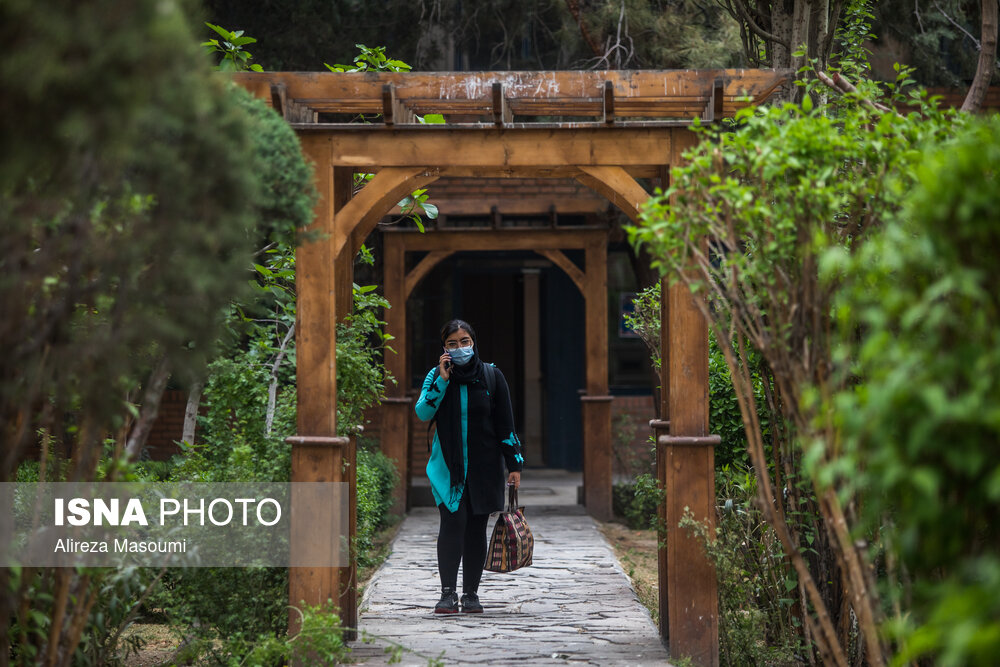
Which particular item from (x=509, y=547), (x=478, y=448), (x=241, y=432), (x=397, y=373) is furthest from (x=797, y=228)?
(x=397, y=373)

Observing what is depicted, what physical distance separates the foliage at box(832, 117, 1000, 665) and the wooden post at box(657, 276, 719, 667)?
8.04ft

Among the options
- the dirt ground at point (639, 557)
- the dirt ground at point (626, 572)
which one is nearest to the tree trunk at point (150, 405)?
the dirt ground at point (626, 572)

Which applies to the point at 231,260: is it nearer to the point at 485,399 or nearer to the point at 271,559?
the point at 271,559

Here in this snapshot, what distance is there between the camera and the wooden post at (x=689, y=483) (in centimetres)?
520

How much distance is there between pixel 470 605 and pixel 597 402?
4.85 metres

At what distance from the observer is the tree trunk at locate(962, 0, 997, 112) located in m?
6.18

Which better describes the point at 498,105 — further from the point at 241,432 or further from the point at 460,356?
the point at 241,432

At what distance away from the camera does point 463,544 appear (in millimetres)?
6418

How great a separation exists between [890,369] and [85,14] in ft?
7.44

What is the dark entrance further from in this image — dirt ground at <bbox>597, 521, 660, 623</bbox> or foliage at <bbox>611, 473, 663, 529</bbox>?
dirt ground at <bbox>597, 521, 660, 623</bbox>

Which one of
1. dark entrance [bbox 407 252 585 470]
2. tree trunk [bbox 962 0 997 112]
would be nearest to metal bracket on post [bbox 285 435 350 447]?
tree trunk [bbox 962 0 997 112]

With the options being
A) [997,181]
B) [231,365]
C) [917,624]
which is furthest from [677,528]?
[997,181]

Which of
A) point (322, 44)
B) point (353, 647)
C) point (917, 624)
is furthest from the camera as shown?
point (322, 44)

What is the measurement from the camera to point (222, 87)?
3.55 m
